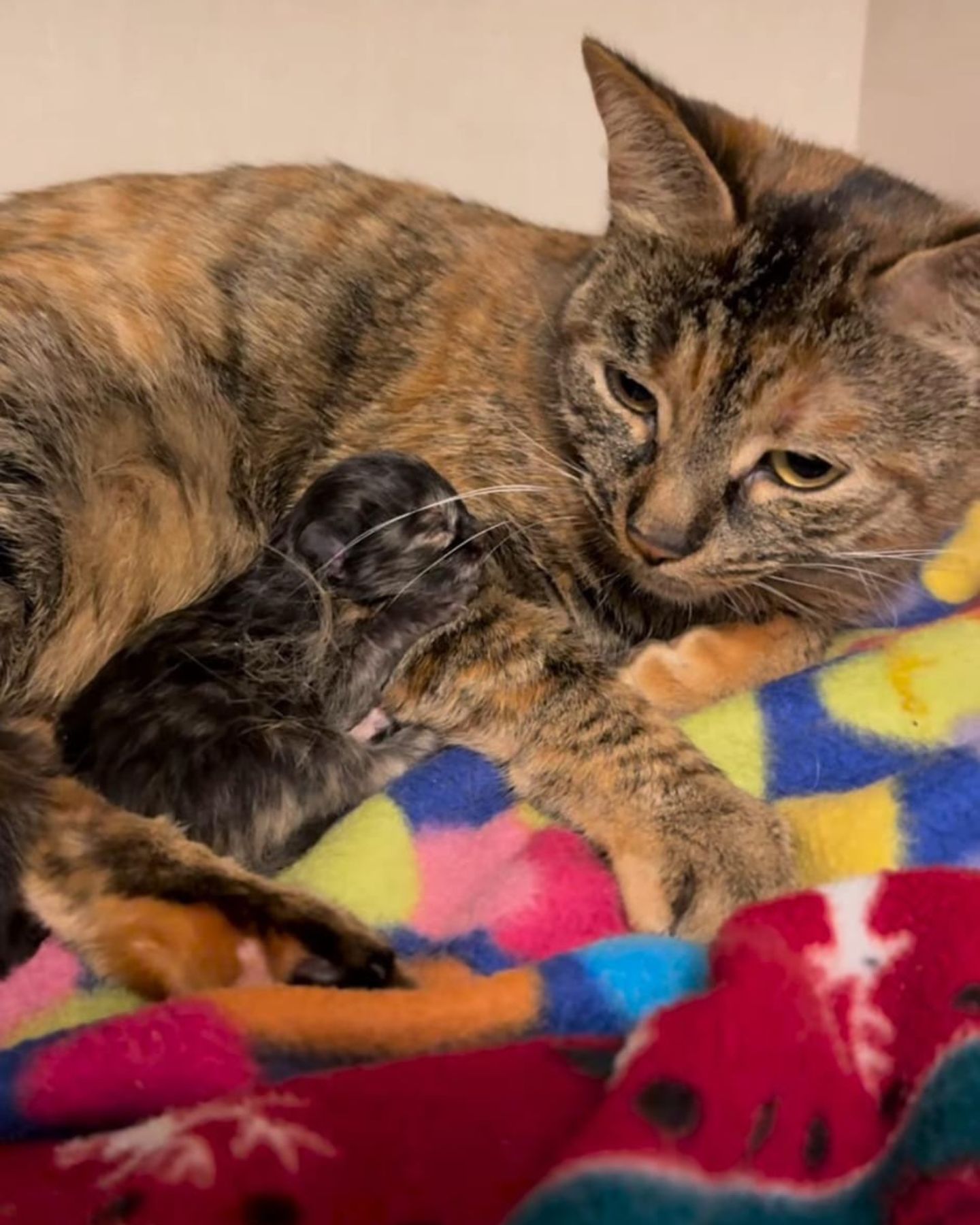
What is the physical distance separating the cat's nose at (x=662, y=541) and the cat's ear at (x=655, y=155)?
34cm

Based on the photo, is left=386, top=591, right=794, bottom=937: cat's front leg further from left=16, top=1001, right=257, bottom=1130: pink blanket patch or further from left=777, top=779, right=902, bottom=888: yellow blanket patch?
left=16, top=1001, right=257, bottom=1130: pink blanket patch

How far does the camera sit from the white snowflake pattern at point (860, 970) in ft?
2.66

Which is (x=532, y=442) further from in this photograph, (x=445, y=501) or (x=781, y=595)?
(x=781, y=595)

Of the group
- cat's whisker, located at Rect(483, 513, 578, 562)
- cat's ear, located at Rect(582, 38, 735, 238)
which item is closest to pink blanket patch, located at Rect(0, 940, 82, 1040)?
cat's whisker, located at Rect(483, 513, 578, 562)

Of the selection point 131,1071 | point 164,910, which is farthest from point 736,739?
point 131,1071

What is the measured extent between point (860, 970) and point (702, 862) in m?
0.30

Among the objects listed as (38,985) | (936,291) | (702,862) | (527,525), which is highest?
(936,291)

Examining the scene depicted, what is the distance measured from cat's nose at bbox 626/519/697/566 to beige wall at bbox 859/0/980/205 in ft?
3.39

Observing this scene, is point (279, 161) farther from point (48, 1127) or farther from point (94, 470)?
point (48, 1127)

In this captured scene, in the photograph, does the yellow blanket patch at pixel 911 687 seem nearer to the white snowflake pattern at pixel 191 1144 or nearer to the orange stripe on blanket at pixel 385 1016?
the orange stripe on blanket at pixel 385 1016

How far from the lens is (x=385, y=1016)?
90cm

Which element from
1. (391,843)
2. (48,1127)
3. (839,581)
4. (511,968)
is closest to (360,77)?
(839,581)

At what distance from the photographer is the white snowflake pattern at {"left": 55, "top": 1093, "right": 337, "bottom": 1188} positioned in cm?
76

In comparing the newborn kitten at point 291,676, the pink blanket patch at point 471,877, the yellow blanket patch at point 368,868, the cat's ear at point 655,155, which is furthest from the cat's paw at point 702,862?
the cat's ear at point 655,155
